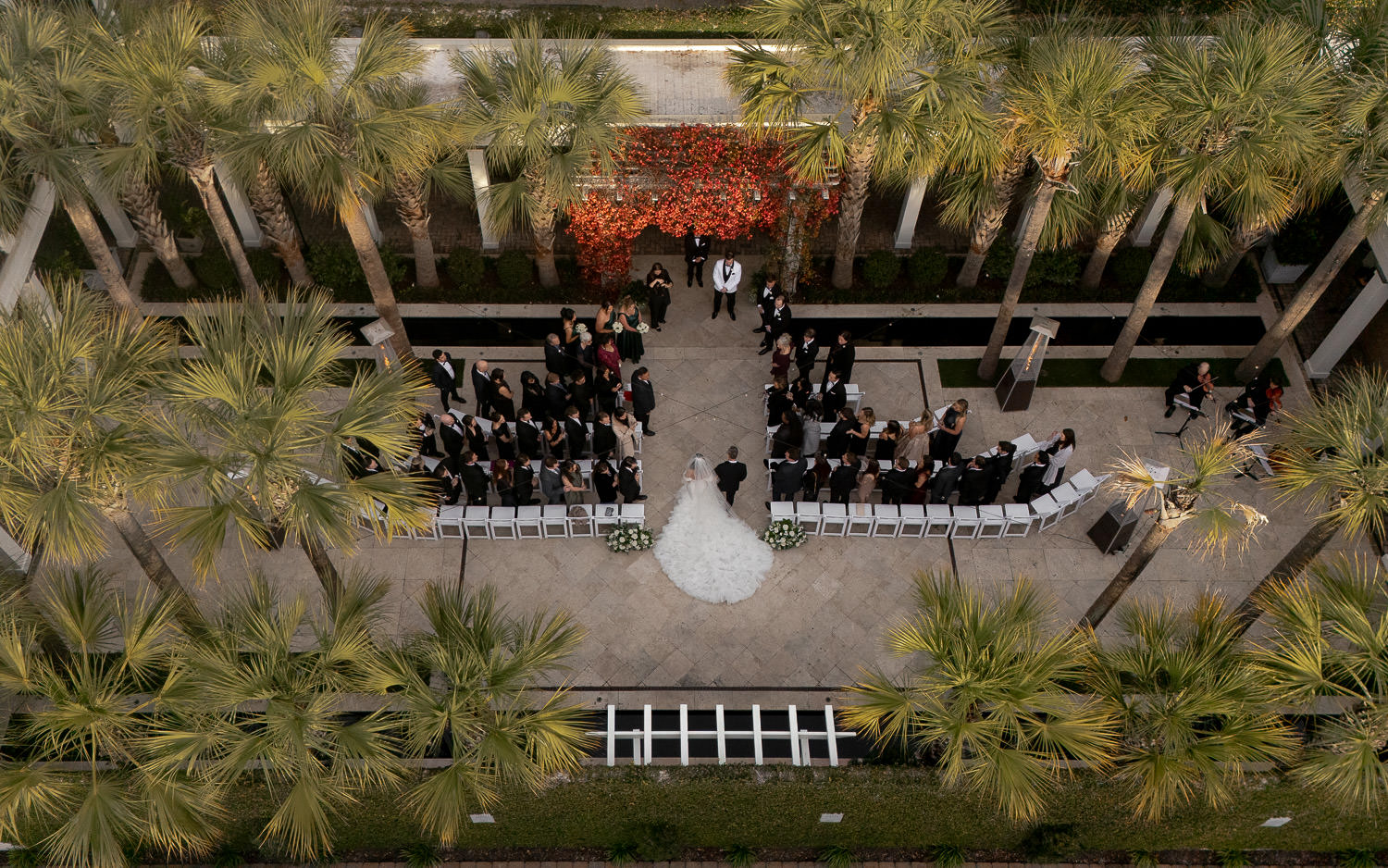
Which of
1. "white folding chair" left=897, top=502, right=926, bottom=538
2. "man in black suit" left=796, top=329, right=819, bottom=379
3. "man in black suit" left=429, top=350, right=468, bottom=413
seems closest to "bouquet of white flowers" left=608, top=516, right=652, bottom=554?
"man in black suit" left=429, top=350, right=468, bottom=413

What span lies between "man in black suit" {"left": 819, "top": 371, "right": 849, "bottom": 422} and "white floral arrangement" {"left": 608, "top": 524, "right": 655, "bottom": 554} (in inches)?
157

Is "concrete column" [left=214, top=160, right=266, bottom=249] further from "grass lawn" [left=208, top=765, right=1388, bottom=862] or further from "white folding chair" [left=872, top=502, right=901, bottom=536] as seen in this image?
"white folding chair" [left=872, top=502, right=901, bottom=536]

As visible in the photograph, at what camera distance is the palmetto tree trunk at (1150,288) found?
710 inches

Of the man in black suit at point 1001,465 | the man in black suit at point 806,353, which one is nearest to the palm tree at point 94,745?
the man in black suit at point 806,353

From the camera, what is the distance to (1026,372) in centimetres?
1983

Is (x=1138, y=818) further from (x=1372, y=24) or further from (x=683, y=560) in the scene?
(x=1372, y=24)

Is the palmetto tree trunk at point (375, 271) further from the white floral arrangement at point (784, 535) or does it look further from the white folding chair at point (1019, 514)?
the white folding chair at point (1019, 514)

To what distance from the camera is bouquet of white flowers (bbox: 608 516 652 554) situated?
1830cm

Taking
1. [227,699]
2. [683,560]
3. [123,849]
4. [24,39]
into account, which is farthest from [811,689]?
[24,39]

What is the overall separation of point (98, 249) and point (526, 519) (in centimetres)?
887

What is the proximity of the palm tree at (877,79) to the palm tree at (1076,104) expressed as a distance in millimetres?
655

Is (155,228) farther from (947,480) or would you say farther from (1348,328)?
(1348,328)

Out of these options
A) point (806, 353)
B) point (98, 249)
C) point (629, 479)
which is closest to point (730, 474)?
point (629, 479)

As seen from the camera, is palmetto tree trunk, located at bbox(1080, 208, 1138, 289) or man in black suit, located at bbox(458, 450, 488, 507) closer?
man in black suit, located at bbox(458, 450, 488, 507)
